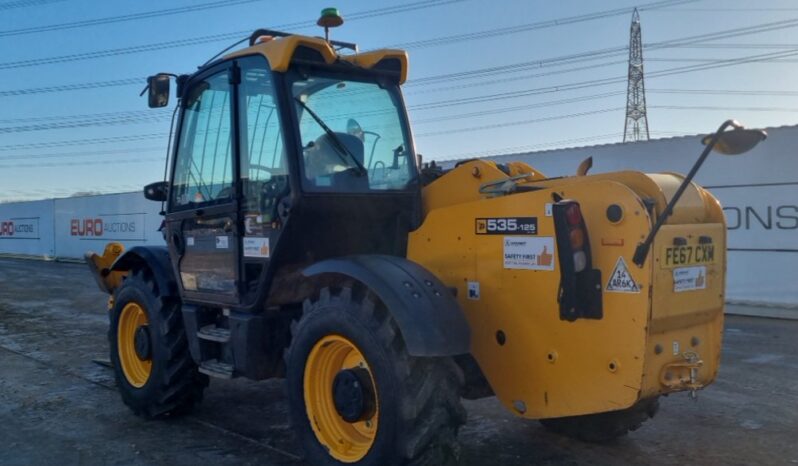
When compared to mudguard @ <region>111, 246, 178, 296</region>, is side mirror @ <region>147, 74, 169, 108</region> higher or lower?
higher

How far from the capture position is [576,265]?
3.49m

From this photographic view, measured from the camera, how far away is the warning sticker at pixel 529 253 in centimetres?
362

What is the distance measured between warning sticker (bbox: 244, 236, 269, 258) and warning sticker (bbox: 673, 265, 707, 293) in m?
2.41

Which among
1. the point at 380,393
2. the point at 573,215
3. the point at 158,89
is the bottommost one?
the point at 380,393

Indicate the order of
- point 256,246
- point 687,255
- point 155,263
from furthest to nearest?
point 155,263, point 256,246, point 687,255

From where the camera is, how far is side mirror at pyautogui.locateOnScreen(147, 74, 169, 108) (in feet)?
17.4

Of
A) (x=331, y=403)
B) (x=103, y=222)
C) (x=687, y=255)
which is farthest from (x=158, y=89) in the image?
(x=103, y=222)

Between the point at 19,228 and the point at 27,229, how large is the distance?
3.05 feet

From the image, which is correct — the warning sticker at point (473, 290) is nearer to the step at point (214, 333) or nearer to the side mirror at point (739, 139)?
the side mirror at point (739, 139)

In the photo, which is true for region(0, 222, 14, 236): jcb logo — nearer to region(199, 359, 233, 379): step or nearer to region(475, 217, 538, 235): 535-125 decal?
region(199, 359, 233, 379): step

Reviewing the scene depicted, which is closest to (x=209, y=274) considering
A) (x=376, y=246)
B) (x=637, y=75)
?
(x=376, y=246)

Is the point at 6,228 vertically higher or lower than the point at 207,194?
lower

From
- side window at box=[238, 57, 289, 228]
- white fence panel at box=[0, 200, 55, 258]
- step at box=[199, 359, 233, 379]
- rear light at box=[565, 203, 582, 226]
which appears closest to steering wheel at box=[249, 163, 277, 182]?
side window at box=[238, 57, 289, 228]

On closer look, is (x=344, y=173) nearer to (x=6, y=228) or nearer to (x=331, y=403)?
(x=331, y=403)
